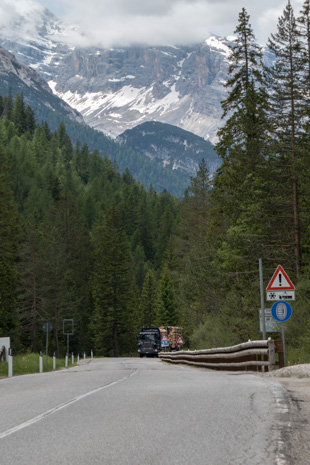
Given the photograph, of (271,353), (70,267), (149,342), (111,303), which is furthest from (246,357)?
(70,267)

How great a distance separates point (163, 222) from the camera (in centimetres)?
15550

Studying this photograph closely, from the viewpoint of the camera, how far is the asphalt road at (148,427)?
5.67m

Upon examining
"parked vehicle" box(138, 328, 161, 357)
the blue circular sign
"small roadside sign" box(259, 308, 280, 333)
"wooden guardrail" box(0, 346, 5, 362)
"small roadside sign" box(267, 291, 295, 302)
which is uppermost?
"small roadside sign" box(267, 291, 295, 302)

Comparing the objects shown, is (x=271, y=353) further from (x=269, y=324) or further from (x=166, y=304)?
(x=166, y=304)

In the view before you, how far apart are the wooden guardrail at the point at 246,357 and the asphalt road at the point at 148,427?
18.8 feet

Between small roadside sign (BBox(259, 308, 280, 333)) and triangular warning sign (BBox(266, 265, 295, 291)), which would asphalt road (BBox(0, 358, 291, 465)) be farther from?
small roadside sign (BBox(259, 308, 280, 333))

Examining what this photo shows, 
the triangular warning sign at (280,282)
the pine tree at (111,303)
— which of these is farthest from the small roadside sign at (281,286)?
the pine tree at (111,303)

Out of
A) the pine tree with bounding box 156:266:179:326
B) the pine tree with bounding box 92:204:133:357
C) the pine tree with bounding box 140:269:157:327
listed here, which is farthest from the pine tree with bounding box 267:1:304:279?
the pine tree with bounding box 140:269:157:327

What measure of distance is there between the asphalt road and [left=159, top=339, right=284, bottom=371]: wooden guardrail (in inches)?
225

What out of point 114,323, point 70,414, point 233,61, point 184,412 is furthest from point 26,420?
point 114,323

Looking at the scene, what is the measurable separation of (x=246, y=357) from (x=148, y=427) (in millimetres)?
12889

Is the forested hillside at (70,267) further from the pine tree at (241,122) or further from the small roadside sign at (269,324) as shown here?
the small roadside sign at (269,324)

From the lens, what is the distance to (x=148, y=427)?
283 inches

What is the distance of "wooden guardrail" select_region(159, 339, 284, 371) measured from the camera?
55.9 feet
